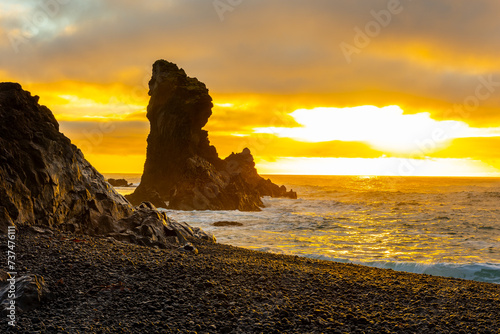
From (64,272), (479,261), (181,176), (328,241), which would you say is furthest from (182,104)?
(64,272)

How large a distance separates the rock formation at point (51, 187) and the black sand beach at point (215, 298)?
6.47 ft

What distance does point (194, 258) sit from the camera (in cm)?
1322

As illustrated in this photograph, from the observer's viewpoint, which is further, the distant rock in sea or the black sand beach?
the distant rock in sea

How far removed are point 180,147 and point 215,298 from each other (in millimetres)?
57616

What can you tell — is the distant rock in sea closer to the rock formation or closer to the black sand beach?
the rock formation

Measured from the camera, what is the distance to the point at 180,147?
65.3 metres

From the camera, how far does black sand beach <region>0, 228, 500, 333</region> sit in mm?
7844

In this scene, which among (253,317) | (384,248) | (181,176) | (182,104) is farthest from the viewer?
(182,104)

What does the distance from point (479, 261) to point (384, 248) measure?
5602 mm

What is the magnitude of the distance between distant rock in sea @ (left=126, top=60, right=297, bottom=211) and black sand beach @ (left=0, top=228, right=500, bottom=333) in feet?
144

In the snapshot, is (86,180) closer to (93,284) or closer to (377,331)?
(93,284)

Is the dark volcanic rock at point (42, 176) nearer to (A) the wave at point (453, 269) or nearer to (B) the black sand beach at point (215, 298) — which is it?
(B) the black sand beach at point (215, 298)

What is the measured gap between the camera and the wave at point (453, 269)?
1786 centimetres

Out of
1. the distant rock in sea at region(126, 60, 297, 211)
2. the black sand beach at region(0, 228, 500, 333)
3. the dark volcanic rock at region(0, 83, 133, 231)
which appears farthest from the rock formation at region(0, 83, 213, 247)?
the distant rock in sea at region(126, 60, 297, 211)
